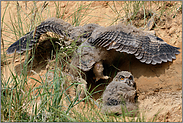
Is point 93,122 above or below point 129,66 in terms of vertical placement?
below

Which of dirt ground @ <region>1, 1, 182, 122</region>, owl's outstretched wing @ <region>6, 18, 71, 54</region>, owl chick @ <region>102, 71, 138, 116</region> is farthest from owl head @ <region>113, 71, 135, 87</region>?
owl's outstretched wing @ <region>6, 18, 71, 54</region>

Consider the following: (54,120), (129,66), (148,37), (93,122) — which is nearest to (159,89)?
(129,66)

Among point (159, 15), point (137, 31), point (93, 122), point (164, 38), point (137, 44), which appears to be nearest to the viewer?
point (93, 122)

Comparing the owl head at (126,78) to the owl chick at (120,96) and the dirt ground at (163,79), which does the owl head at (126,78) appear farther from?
the dirt ground at (163,79)

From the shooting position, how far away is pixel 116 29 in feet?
9.38

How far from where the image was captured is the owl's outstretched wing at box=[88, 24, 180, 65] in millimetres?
2697

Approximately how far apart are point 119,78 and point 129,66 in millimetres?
425

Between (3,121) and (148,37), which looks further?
(148,37)

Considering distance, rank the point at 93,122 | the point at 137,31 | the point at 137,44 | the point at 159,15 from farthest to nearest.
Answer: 1. the point at 159,15
2. the point at 137,31
3. the point at 137,44
4. the point at 93,122

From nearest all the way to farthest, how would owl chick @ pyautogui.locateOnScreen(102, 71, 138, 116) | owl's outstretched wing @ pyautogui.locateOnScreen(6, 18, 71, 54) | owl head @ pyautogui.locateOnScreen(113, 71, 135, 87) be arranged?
owl chick @ pyautogui.locateOnScreen(102, 71, 138, 116) → owl head @ pyautogui.locateOnScreen(113, 71, 135, 87) → owl's outstretched wing @ pyautogui.locateOnScreen(6, 18, 71, 54)

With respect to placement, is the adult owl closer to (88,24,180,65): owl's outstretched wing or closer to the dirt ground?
(88,24,180,65): owl's outstretched wing

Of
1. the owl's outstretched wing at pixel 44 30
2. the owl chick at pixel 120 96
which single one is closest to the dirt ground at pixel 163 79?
the owl chick at pixel 120 96

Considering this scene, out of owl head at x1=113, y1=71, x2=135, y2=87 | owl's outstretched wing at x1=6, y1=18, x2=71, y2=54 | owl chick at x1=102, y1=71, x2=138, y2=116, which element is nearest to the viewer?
owl chick at x1=102, y1=71, x2=138, y2=116

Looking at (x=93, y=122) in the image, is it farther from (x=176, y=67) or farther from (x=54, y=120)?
(x=176, y=67)
